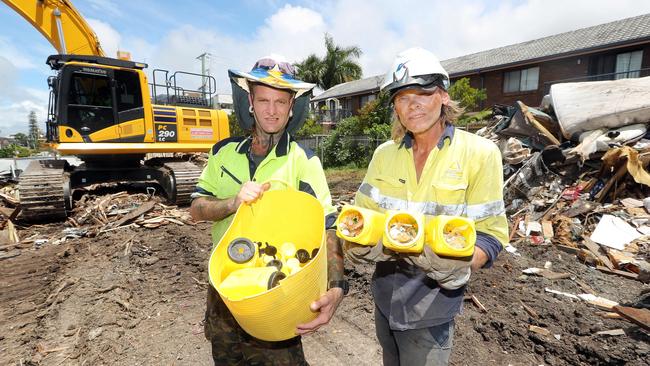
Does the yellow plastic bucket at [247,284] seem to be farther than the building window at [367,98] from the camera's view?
No

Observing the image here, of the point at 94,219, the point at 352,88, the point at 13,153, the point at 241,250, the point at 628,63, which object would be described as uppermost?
the point at 352,88

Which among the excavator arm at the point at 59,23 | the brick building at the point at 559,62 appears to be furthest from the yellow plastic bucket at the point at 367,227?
the brick building at the point at 559,62

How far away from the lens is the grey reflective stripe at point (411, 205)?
6.32ft

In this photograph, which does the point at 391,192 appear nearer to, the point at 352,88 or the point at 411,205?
the point at 411,205

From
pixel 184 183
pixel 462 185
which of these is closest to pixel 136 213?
pixel 184 183

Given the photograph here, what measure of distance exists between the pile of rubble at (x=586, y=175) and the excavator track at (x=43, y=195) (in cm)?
961

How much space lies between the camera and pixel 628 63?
18.4 metres

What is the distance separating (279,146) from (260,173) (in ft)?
0.70

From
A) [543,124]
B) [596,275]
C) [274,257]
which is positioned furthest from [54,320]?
[543,124]

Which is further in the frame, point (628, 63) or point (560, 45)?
point (560, 45)

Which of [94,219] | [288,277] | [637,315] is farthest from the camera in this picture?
[94,219]

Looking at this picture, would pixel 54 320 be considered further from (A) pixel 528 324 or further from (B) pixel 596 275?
(B) pixel 596 275

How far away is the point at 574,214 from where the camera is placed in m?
7.41

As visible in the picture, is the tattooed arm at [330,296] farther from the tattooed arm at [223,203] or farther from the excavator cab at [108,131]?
the excavator cab at [108,131]
